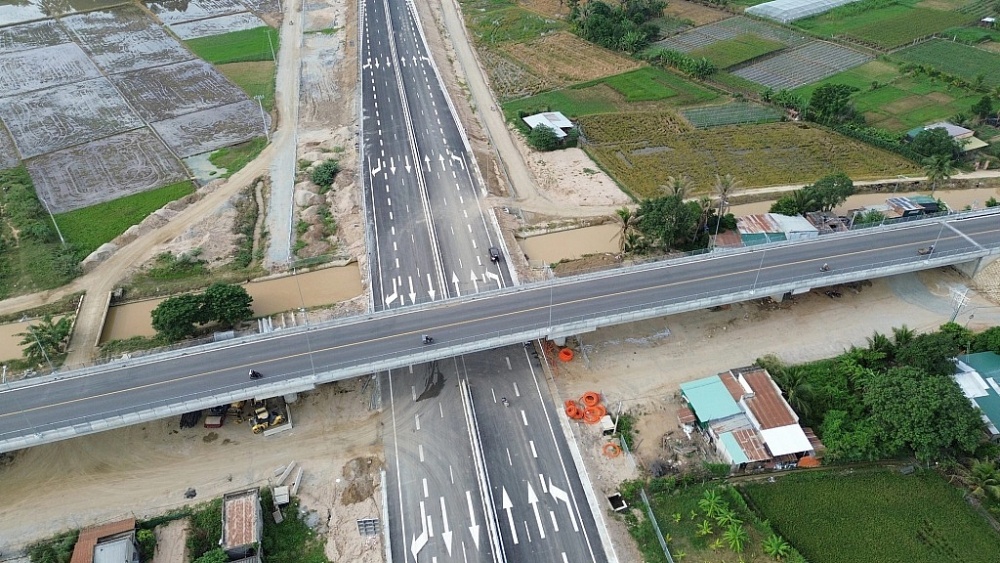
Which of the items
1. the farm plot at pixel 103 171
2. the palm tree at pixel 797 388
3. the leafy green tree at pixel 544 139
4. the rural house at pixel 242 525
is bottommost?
the rural house at pixel 242 525

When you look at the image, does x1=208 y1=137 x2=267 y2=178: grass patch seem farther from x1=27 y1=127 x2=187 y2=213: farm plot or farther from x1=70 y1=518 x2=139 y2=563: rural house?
x1=70 y1=518 x2=139 y2=563: rural house

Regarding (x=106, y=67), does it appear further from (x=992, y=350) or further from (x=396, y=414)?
(x=992, y=350)

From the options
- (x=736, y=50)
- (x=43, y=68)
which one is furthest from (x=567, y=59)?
(x=43, y=68)

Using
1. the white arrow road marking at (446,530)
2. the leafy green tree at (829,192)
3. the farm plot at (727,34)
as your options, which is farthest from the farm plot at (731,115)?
the white arrow road marking at (446,530)

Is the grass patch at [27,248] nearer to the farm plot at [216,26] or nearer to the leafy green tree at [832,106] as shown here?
the farm plot at [216,26]

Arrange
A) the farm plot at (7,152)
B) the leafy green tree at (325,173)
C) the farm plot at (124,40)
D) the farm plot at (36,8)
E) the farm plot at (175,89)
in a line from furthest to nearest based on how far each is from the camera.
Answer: the farm plot at (36,8), the farm plot at (124,40), the farm plot at (175,89), the farm plot at (7,152), the leafy green tree at (325,173)

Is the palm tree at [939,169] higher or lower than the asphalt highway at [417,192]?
higher
